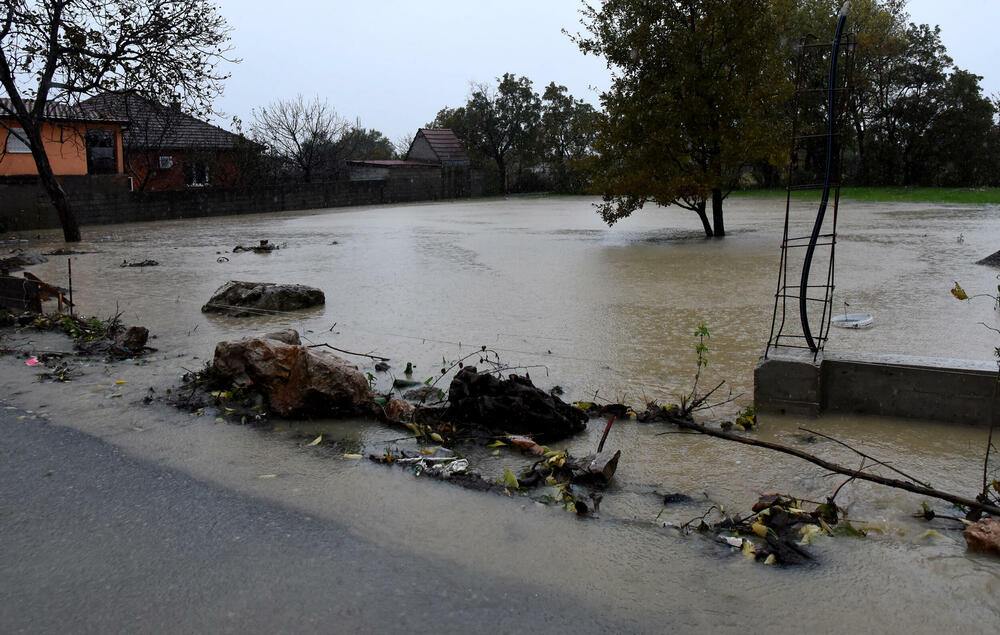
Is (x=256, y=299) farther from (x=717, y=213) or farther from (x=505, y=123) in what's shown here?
(x=505, y=123)

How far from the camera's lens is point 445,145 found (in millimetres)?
46312

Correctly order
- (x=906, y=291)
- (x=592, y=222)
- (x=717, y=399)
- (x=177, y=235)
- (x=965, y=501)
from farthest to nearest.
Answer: (x=592, y=222) < (x=177, y=235) < (x=906, y=291) < (x=717, y=399) < (x=965, y=501)

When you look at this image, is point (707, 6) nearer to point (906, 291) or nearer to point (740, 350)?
point (906, 291)

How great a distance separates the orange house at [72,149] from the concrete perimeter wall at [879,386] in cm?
2633

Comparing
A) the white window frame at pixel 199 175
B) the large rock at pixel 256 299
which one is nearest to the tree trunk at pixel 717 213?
the large rock at pixel 256 299

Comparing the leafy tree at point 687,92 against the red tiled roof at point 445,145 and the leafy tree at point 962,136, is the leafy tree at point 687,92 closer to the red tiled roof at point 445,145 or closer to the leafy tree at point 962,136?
the leafy tree at point 962,136

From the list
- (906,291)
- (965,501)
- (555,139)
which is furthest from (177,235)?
(555,139)

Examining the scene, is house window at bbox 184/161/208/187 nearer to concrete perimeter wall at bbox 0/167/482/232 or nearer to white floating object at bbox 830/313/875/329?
concrete perimeter wall at bbox 0/167/482/232

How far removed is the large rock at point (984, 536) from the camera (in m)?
3.22

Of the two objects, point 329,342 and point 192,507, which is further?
point 329,342

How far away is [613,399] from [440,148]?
138 feet

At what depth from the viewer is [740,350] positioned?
22.0 ft

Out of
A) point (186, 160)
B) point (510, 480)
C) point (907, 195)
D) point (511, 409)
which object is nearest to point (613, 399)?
point (511, 409)

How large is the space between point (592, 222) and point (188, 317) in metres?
15.5
